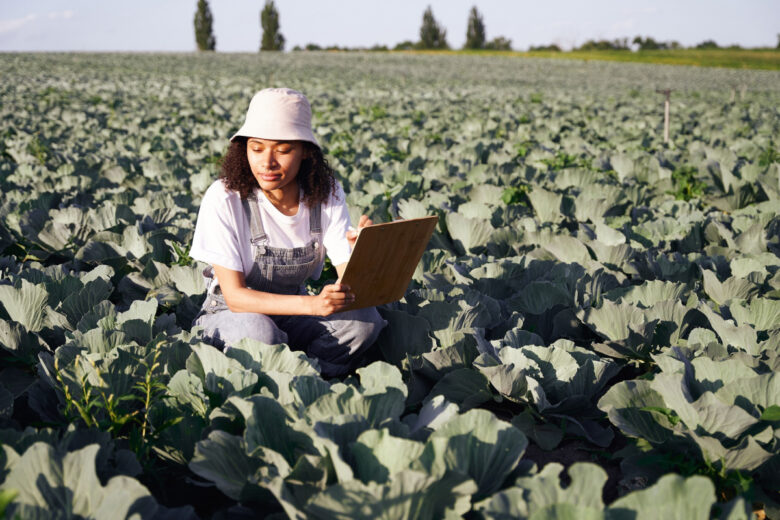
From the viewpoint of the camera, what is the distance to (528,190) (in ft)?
15.5

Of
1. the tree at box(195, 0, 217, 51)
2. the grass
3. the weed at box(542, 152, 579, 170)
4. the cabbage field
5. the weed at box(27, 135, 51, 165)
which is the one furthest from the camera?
the tree at box(195, 0, 217, 51)

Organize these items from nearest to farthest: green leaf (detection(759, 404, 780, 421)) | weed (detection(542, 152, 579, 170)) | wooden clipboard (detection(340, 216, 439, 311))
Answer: green leaf (detection(759, 404, 780, 421)) → wooden clipboard (detection(340, 216, 439, 311)) → weed (detection(542, 152, 579, 170))

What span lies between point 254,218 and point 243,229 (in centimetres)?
6

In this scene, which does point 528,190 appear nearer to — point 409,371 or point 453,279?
point 453,279

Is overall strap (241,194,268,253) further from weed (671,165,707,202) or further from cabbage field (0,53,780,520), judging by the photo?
weed (671,165,707,202)

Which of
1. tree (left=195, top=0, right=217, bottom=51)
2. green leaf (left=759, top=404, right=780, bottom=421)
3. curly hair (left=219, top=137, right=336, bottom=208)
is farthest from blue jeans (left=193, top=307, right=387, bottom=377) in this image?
tree (left=195, top=0, right=217, bottom=51)

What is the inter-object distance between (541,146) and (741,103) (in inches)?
345

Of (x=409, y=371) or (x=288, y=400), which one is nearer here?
(x=288, y=400)

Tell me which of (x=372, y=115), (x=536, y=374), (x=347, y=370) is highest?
(x=372, y=115)

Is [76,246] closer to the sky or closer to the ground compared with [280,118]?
closer to the ground

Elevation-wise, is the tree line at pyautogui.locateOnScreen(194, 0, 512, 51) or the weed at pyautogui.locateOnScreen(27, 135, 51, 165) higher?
the tree line at pyautogui.locateOnScreen(194, 0, 512, 51)

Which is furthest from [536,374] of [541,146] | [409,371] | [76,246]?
[541,146]

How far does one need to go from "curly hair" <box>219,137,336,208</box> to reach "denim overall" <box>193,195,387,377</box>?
0.17 feet

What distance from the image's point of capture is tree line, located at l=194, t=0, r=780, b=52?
53031 millimetres
